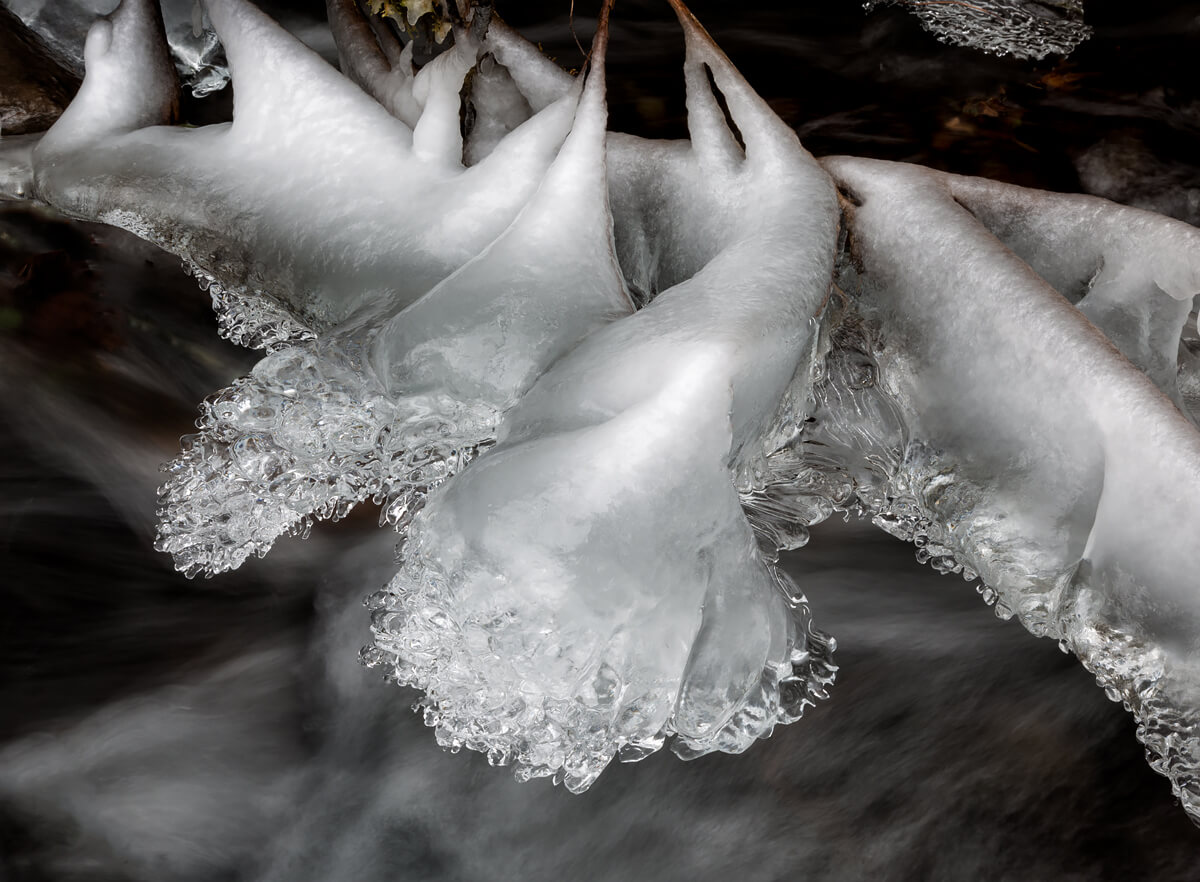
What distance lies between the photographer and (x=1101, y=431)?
1.18 metres

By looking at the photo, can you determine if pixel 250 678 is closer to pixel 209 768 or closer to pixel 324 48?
pixel 209 768

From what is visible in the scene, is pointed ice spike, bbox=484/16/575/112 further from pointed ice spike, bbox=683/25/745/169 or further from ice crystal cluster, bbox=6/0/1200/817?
pointed ice spike, bbox=683/25/745/169

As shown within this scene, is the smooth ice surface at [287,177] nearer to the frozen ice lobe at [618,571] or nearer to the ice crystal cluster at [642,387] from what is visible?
the ice crystal cluster at [642,387]

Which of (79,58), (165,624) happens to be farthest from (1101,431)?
(79,58)

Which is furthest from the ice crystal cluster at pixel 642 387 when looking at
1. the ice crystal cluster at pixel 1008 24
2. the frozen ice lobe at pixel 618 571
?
the ice crystal cluster at pixel 1008 24

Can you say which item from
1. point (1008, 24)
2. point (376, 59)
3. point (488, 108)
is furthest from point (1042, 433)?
point (1008, 24)

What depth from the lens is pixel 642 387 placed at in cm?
107

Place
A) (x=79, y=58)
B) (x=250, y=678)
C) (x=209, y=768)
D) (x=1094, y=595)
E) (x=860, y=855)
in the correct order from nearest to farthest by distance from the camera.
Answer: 1. (x=1094, y=595)
2. (x=860, y=855)
3. (x=209, y=768)
4. (x=250, y=678)
5. (x=79, y=58)

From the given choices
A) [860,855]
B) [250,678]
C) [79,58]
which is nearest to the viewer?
[860,855]

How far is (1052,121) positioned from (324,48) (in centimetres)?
183

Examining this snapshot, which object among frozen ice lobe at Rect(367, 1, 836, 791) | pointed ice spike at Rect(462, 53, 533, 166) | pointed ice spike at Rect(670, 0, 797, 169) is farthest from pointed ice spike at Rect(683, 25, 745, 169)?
frozen ice lobe at Rect(367, 1, 836, 791)

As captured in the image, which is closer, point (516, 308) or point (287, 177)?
point (516, 308)

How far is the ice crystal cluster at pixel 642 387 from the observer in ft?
3.42

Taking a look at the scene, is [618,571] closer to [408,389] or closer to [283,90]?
[408,389]
